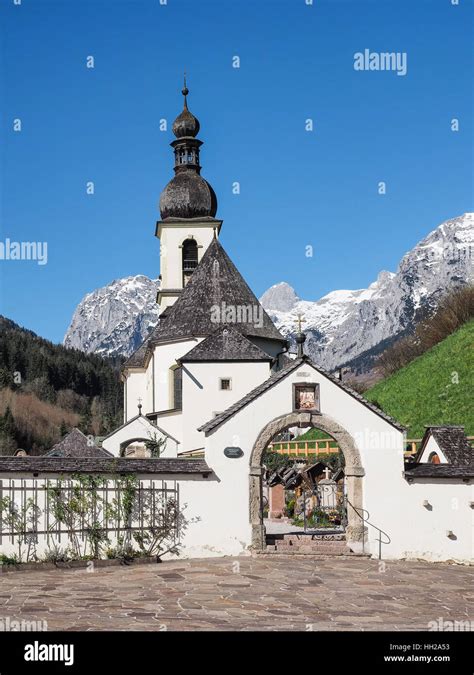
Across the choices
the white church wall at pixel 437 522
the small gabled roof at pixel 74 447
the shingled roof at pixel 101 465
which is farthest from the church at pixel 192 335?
the white church wall at pixel 437 522

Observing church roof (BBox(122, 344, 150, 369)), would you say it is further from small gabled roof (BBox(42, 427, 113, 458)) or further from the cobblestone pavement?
the cobblestone pavement

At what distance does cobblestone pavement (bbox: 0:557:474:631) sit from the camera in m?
13.0

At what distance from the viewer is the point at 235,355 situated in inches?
1437

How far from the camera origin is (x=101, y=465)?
20.2 m

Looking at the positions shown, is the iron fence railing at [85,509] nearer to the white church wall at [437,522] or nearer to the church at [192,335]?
the white church wall at [437,522]

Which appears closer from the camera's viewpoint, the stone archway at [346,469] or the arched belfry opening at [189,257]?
the stone archway at [346,469]

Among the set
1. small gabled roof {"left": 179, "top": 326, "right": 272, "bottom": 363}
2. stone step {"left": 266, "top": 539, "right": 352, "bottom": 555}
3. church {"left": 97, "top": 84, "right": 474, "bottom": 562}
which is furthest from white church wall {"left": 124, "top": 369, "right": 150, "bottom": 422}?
stone step {"left": 266, "top": 539, "right": 352, "bottom": 555}

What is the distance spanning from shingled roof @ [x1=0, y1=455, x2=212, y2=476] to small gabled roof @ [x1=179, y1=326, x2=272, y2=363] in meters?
15.1

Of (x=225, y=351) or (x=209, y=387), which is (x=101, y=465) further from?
(x=225, y=351)

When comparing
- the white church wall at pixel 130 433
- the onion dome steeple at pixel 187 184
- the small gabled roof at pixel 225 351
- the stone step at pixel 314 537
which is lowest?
the stone step at pixel 314 537

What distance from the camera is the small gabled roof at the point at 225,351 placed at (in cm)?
3631

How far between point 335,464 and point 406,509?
55.1 ft

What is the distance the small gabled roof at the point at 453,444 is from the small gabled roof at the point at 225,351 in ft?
44.3
